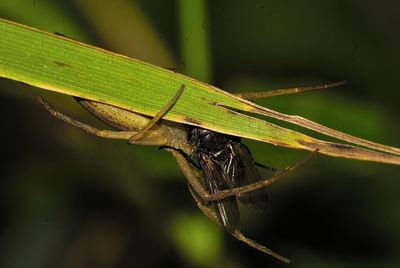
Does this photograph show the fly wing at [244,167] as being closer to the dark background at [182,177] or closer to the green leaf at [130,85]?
the green leaf at [130,85]

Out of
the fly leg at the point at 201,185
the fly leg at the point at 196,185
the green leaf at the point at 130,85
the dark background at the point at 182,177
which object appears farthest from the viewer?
the dark background at the point at 182,177

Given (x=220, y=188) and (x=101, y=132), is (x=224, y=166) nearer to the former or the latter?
(x=220, y=188)

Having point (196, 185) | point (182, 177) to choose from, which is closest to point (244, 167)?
point (196, 185)

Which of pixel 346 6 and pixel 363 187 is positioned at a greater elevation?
pixel 346 6

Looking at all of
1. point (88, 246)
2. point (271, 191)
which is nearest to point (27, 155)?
point (88, 246)

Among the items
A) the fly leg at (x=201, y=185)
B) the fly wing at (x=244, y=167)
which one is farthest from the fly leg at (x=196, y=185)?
the fly wing at (x=244, y=167)

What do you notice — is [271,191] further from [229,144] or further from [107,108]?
[107,108]
